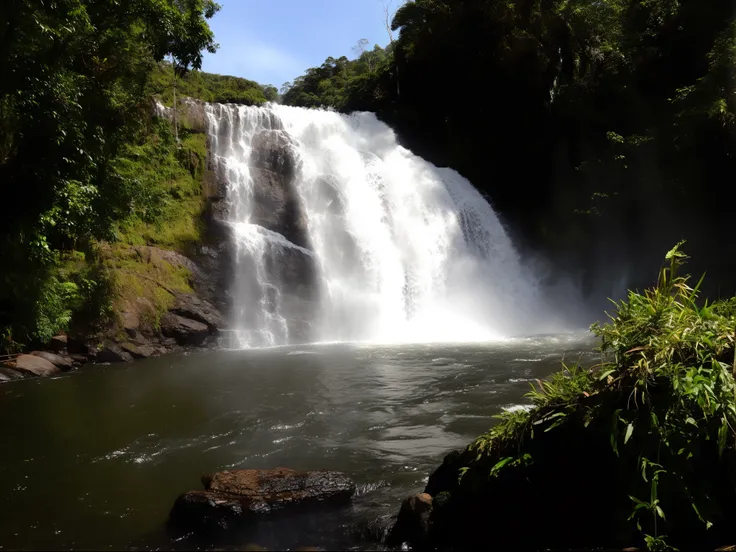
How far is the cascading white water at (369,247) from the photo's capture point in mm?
17172

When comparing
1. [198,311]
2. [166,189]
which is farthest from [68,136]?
[166,189]

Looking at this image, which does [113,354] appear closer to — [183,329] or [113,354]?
[113,354]

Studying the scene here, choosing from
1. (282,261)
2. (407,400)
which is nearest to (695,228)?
(282,261)

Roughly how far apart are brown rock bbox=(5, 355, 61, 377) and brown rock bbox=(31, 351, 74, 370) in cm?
14

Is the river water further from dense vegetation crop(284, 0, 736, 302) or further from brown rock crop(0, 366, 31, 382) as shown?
dense vegetation crop(284, 0, 736, 302)

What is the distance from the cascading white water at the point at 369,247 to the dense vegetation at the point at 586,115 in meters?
3.82

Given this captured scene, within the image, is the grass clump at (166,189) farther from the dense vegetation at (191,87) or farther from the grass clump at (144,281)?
the dense vegetation at (191,87)

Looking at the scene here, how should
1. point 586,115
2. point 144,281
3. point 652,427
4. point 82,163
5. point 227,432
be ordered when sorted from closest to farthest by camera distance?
1. point 652,427
2. point 227,432
3. point 82,163
4. point 144,281
5. point 586,115

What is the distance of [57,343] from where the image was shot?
40.9 feet

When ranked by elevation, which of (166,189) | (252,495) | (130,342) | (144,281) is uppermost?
(166,189)

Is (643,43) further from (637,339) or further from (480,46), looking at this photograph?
(637,339)

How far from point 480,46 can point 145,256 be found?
60.0 feet

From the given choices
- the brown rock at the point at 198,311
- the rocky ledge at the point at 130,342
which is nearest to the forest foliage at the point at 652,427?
the rocky ledge at the point at 130,342

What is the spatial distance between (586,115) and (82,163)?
836 inches
